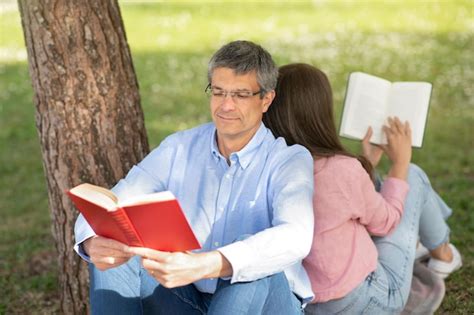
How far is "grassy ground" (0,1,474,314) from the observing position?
568 centimetres

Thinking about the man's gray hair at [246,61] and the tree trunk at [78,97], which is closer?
the man's gray hair at [246,61]

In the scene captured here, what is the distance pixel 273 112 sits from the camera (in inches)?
155

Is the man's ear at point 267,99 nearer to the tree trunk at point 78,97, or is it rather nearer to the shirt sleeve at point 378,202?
the shirt sleeve at point 378,202

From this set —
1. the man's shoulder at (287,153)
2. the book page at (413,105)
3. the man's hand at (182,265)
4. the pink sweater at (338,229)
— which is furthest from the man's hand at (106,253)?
the book page at (413,105)

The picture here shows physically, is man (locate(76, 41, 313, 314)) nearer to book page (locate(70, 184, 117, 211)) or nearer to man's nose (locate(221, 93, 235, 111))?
man's nose (locate(221, 93, 235, 111))

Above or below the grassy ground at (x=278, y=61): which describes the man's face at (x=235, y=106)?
above

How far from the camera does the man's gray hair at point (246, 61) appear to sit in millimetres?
3447

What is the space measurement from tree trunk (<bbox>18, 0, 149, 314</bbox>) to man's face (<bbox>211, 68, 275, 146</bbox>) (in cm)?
92

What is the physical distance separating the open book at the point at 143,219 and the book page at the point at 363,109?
1.73 m

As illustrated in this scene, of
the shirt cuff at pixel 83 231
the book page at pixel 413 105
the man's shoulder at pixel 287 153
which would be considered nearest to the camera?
the shirt cuff at pixel 83 231

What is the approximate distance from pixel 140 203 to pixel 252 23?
11.1m

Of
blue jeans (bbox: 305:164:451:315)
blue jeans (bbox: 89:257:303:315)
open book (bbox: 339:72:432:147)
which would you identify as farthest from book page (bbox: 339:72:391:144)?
blue jeans (bbox: 89:257:303:315)

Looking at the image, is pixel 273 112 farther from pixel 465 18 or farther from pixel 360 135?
pixel 465 18

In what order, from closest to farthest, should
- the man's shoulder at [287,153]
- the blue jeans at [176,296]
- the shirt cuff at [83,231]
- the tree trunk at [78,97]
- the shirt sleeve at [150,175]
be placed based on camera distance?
1. the blue jeans at [176,296]
2. the shirt cuff at [83,231]
3. the man's shoulder at [287,153]
4. the shirt sleeve at [150,175]
5. the tree trunk at [78,97]
